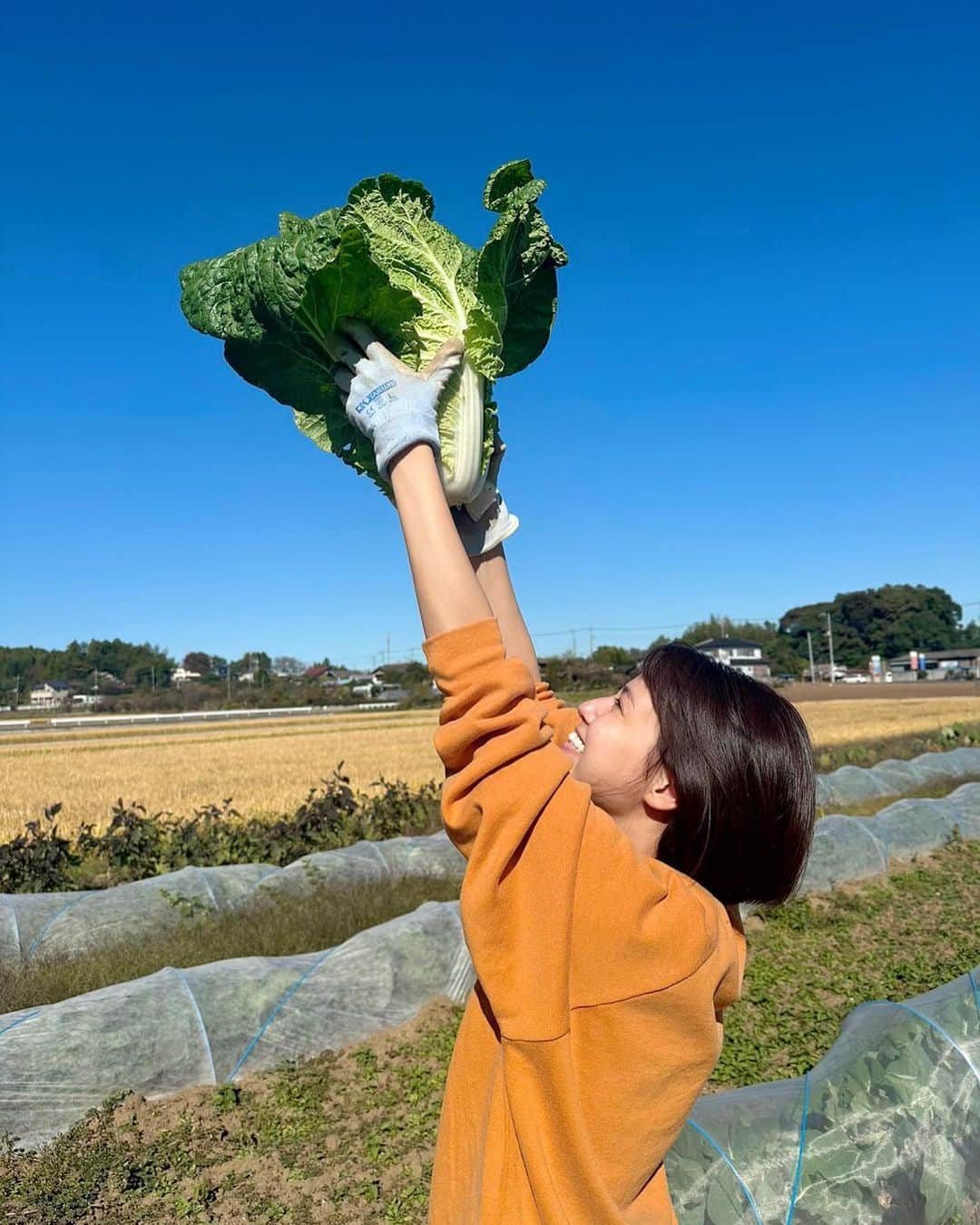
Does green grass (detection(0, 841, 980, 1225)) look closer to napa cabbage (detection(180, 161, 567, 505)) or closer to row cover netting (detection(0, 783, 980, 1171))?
row cover netting (detection(0, 783, 980, 1171))

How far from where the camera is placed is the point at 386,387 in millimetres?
1708

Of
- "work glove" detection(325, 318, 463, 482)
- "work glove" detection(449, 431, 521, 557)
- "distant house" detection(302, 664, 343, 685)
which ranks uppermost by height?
→ "distant house" detection(302, 664, 343, 685)

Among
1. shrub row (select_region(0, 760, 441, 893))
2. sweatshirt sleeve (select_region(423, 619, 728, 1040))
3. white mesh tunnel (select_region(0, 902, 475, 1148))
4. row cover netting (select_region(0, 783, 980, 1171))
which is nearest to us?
sweatshirt sleeve (select_region(423, 619, 728, 1040))

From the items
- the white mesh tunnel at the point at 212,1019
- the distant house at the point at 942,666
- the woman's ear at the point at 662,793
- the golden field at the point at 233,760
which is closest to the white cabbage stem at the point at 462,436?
the woman's ear at the point at 662,793

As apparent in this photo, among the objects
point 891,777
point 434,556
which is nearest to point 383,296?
point 434,556

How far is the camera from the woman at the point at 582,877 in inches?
53.0

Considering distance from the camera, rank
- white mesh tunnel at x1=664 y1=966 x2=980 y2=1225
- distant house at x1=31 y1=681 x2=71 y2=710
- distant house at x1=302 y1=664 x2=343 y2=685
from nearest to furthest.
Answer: white mesh tunnel at x1=664 y1=966 x2=980 y2=1225
distant house at x1=31 y1=681 x2=71 y2=710
distant house at x1=302 y1=664 x2=343 y2=685

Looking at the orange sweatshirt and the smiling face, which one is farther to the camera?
the smiling face

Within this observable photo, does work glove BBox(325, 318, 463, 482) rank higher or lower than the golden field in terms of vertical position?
higher

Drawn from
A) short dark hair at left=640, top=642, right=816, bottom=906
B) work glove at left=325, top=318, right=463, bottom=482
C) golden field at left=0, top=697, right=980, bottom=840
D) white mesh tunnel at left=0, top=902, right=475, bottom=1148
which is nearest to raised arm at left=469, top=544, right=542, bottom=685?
work glove at left=325, top=318, right=463, bottom=482

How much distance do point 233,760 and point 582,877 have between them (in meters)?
26.1

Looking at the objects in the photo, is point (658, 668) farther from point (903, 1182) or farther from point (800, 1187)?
point (903, 1182)

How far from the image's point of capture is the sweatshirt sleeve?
52.5 inches

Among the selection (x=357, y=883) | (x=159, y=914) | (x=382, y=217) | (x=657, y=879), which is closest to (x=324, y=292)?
(x=382, y=217)
